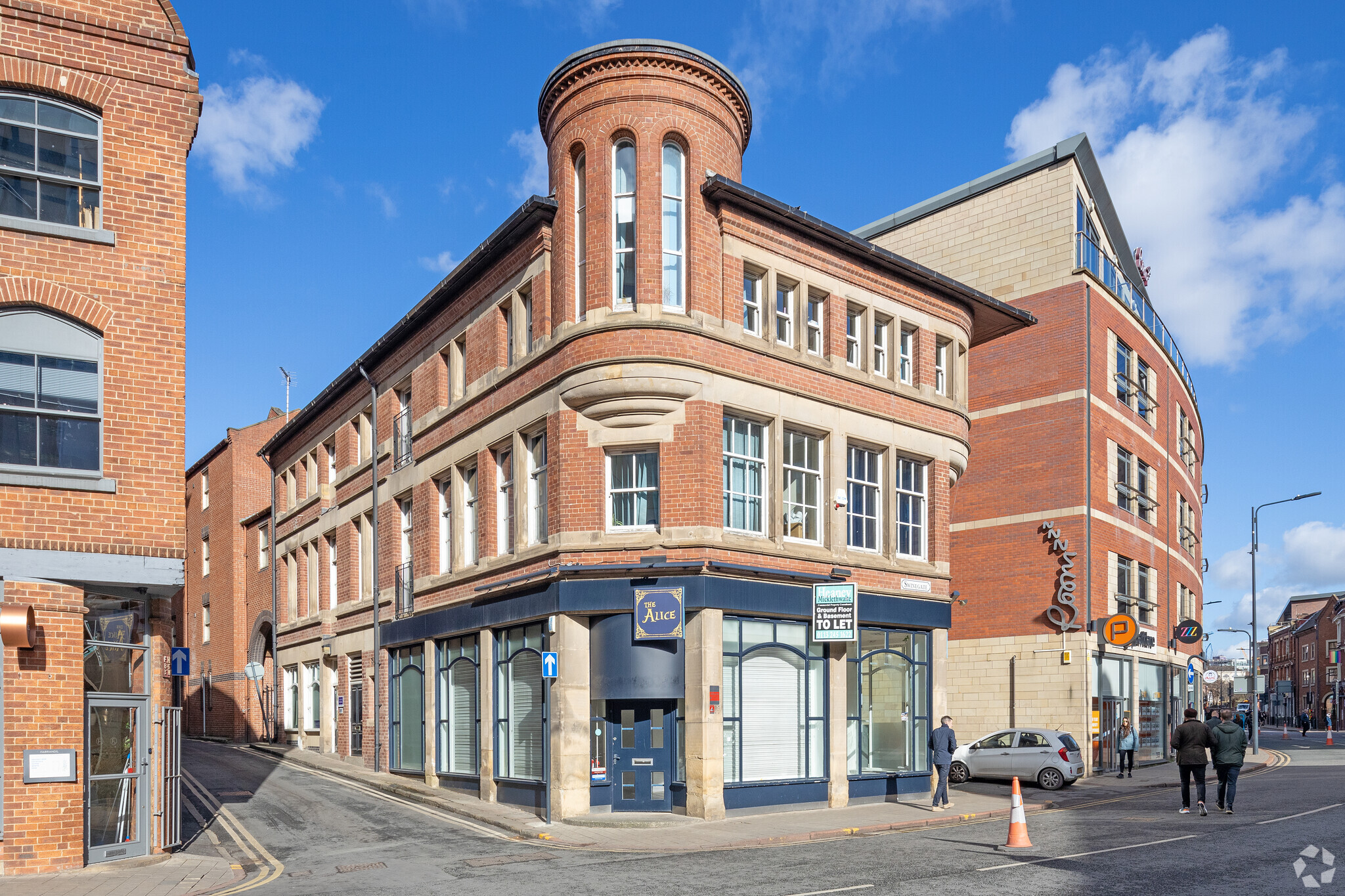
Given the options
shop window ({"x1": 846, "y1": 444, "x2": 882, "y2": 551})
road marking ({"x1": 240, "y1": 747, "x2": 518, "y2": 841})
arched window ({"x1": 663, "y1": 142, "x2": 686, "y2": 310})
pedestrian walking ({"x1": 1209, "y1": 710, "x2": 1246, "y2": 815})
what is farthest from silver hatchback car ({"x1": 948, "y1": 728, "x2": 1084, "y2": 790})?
arched window ({"x1": 663, "y1": 142, "x2": 686, "y2": 310})

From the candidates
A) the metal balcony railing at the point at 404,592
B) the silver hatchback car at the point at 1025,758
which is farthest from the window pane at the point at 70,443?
the silver hatchback car at the point at 1025,758

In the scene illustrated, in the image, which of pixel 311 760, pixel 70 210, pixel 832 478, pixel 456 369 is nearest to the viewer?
pixel 70 210

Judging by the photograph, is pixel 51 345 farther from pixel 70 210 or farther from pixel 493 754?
pixel 493 754

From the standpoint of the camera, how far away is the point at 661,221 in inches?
786

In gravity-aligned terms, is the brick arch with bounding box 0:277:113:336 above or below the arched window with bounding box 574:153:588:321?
below

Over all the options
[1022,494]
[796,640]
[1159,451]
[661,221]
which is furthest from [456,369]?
[1159,451]

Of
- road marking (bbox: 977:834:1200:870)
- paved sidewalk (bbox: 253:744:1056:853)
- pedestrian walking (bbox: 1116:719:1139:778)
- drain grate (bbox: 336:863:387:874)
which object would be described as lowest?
pedestrian walking (bbox: 1116:719:1139:778)

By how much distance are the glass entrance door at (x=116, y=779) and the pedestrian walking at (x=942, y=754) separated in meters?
12.9

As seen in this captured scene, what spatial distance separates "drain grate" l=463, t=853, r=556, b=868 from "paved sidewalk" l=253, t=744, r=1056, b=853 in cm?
123

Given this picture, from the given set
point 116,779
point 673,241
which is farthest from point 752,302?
point 116,779

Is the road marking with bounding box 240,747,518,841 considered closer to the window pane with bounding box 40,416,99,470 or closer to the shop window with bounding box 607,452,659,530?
the shop window with bounding box 607,452,659,530

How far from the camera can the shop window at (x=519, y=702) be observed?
2073 cm

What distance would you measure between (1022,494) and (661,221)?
1732cm

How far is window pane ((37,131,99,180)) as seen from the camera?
46.9ft
